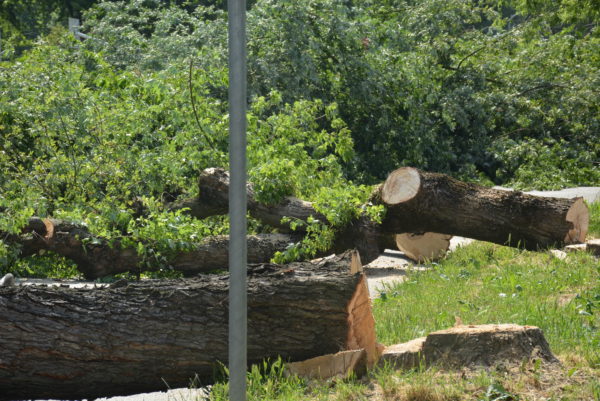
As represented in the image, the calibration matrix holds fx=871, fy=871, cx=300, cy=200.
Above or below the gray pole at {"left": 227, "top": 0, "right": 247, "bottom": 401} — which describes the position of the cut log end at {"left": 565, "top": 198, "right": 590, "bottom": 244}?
below

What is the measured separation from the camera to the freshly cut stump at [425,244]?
908cm

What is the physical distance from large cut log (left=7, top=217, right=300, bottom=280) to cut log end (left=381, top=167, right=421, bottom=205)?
3.67 feet

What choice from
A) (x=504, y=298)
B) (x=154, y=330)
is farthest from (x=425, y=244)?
(x=154, y=330)

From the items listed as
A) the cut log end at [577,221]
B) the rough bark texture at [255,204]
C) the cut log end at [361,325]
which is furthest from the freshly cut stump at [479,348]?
the cut log end at [577,221]

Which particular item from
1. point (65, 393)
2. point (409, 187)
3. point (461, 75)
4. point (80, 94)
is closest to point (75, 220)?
point (80, 94)

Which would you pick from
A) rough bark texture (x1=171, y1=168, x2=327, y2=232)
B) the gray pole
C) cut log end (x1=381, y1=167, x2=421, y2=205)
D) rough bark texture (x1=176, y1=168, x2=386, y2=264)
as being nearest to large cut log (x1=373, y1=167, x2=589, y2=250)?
cut log end (x1=381, y1=167, x2=421, y2=205)

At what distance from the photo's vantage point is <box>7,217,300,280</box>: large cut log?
8.41m

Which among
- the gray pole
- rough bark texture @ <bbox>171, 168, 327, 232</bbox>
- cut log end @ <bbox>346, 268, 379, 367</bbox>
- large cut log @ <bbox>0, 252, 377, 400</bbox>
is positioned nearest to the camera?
the gray pole

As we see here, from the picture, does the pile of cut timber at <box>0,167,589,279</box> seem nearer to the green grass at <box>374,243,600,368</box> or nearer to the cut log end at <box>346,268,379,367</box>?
the green grass at <box>374,243,600,368</box>

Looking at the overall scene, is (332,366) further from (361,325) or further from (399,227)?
(399,227)

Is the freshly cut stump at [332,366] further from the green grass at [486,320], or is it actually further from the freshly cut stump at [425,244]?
the freshly cut stump at [425,244]

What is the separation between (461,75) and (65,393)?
12127mm

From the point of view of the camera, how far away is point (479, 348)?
441cm

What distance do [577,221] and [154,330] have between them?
5.37m
